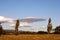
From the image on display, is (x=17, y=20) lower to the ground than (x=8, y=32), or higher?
higher

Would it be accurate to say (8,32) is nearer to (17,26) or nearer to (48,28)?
(17,26)

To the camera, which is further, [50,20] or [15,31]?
[15,31]

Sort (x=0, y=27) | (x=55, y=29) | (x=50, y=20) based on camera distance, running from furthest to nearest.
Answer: (x=55, y=29)
(x=50, y=20)
(x=0, y=27)

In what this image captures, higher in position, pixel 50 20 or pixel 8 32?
pixel 50 20

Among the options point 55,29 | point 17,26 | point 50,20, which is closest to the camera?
point 50,20

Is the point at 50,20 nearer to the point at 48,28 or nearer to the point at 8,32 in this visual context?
the point at 48,28

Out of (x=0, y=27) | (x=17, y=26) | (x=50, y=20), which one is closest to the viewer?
(x=0, y=27)

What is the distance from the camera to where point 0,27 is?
21094 millimetres

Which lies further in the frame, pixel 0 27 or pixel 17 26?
pixel 17 26

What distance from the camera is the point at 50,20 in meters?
22.9

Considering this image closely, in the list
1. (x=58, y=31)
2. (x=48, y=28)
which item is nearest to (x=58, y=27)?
(x=58, y=31)

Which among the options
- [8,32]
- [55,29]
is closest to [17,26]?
[8,32]

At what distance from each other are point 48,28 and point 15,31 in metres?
4.79

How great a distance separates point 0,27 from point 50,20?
6.63m
